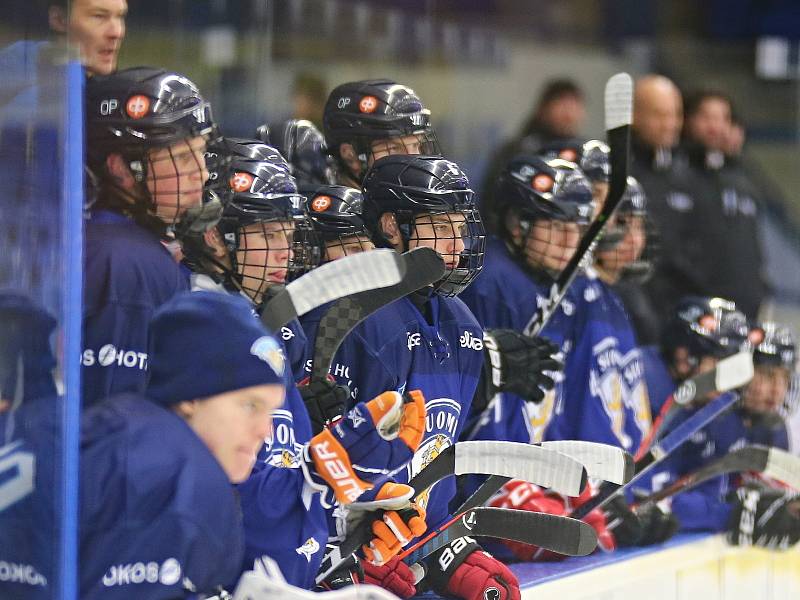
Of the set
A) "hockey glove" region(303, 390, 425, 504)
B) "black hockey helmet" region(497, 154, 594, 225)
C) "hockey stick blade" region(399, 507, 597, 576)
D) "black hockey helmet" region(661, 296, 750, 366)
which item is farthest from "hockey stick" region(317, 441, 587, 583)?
"black hockey helmet" region(661, 296, 750, 366)

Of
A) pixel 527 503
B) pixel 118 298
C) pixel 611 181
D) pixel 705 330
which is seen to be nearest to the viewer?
pixel 118 298

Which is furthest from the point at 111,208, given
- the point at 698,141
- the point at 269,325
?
the point at 698,141

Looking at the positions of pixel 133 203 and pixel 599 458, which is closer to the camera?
pixel 133 203

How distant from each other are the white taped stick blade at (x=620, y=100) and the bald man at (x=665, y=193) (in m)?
1.25

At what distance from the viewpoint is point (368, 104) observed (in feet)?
9.09

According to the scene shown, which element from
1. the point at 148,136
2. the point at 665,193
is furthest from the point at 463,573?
the point at 665,193

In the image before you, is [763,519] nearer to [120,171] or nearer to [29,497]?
[120,171]

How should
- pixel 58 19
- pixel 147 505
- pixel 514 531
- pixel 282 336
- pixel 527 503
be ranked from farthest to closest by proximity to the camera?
pixel 527 503, pixel 514 531, pixel 282 336, pixel 58 19, pixel 147 505

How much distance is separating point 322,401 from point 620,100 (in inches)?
41.6

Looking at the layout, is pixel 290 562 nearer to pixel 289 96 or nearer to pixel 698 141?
pixel 289 96

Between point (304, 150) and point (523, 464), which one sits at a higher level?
point (304, 150)

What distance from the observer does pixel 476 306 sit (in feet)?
8.98

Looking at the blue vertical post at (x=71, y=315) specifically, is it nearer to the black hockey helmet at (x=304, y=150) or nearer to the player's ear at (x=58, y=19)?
the player's ear at (x=58, y=19)

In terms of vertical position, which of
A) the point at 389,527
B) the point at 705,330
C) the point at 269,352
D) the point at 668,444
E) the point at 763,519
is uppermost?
the point at 269,352
